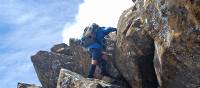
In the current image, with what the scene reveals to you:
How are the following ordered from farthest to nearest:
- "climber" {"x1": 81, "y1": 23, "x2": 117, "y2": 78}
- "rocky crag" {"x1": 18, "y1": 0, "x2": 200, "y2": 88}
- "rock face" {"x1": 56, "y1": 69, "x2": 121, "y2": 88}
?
"climber" {"x1": 81, "y1": 23, "x2": 117, "y2": 78}
"rock face" {"x1": 56, "y1": 69, "x2": 121, "y2": 88}
"rocky crag" {"x1": 18, "y1": 0, "x2": 200, "y2": 88}

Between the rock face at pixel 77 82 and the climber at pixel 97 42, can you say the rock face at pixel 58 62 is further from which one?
the rock face at pixel 77 82

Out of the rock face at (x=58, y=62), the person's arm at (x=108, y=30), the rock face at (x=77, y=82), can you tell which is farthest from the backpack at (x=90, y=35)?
the rock face at (x=58, y=62)

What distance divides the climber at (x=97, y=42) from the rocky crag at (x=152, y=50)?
2.03ft

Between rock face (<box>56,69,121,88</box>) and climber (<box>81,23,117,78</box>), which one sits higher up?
climber (<box>81,23,117,78</box>)

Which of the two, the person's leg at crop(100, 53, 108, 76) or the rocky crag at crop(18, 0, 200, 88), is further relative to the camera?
the person's leg at crop(100, 53, 108, 76)

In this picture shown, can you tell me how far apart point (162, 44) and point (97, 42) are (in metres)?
10.5

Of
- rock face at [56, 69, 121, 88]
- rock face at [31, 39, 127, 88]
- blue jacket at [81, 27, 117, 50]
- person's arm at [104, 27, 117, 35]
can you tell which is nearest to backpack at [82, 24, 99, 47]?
blue jacket at [81, 27, 117, 50]

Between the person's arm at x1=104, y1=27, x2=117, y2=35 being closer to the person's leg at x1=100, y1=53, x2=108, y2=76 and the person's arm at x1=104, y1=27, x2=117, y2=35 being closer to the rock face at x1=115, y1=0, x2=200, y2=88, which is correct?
the person's leg at x1=100, y1=53, x2=108, y2=76

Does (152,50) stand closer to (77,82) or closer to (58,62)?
(77,82)

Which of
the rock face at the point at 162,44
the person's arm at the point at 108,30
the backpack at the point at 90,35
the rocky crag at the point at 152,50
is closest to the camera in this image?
the rock face at the point at 162,44

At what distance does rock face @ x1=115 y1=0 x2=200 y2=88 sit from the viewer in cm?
2288

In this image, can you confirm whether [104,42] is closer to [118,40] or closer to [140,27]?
[118,40]

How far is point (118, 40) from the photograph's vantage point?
103ft

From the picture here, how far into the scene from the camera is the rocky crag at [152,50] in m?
23.0
